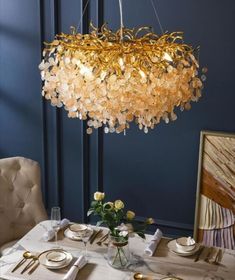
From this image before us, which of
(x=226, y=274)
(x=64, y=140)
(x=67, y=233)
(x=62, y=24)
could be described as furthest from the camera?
(x=64, y=140)

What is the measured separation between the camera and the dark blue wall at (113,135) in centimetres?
337

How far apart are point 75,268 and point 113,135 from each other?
1.51 metres

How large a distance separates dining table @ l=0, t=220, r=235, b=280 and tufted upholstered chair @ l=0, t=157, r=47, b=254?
463mm

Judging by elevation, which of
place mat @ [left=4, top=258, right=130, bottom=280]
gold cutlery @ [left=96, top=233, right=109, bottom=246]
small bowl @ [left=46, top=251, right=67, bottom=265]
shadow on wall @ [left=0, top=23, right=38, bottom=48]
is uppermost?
shadow on wall @ [left=0, top=23, right=38, bottom=48]

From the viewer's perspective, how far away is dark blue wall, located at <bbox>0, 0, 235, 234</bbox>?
11.0ft

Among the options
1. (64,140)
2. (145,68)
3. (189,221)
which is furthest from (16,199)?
(145,68)

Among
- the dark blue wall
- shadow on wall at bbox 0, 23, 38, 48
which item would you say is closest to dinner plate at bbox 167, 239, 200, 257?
the dark blue wall

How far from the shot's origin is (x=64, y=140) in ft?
13.0

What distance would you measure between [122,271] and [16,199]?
3.71ft

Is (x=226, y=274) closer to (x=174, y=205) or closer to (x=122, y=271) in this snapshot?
(x=122, y=271)

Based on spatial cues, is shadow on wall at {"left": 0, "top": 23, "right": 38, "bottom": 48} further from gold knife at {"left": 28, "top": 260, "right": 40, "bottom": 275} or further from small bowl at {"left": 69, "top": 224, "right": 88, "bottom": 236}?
gold knife at {"left": 28, "top": 260, "right": 40, "bottom": 275}

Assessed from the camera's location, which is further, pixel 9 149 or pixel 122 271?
pixel 9 149

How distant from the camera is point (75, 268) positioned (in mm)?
2461

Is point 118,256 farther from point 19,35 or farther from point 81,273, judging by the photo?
point 19,35
